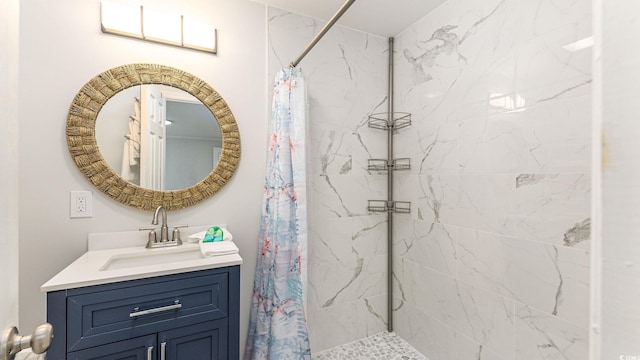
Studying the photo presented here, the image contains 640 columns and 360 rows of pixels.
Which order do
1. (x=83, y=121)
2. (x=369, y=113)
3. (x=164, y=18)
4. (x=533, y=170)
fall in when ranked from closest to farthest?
(x=533, y=170), (x=83, y=121), (x=164, y=18), (x=369, y=113)

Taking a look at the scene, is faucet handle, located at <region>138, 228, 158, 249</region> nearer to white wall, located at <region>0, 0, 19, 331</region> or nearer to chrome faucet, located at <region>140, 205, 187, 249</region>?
chrome faucet, located at <region>140, 205, 187, 249</region>

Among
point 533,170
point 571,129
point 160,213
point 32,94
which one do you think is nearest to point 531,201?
point 533,170

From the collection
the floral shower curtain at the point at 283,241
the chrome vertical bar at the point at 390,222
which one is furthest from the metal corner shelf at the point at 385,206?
the floral shower curtain at the point at 283,241

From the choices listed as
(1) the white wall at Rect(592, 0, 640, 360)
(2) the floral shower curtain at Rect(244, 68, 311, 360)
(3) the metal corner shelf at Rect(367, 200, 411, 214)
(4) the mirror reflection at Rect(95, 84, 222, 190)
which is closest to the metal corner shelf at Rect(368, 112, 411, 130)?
(3) the metal corner shelf at Rect(367, 200, 411, 214)

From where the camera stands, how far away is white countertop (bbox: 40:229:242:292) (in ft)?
3.53

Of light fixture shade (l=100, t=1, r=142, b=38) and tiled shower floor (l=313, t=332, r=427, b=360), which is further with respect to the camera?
tiled shower floor (l=313, t=332, r=427, b=360)

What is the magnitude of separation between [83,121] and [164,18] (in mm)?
731

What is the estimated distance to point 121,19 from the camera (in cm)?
151

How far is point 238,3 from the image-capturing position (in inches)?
70.5

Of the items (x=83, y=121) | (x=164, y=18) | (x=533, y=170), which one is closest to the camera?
(x=533, y=170)

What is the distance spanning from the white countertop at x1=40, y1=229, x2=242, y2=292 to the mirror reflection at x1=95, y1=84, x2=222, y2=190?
1.18ft

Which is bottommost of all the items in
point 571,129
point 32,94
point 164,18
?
point 571,129

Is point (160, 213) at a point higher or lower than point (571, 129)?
lower

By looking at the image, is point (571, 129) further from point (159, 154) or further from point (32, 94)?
point (32, 94)
